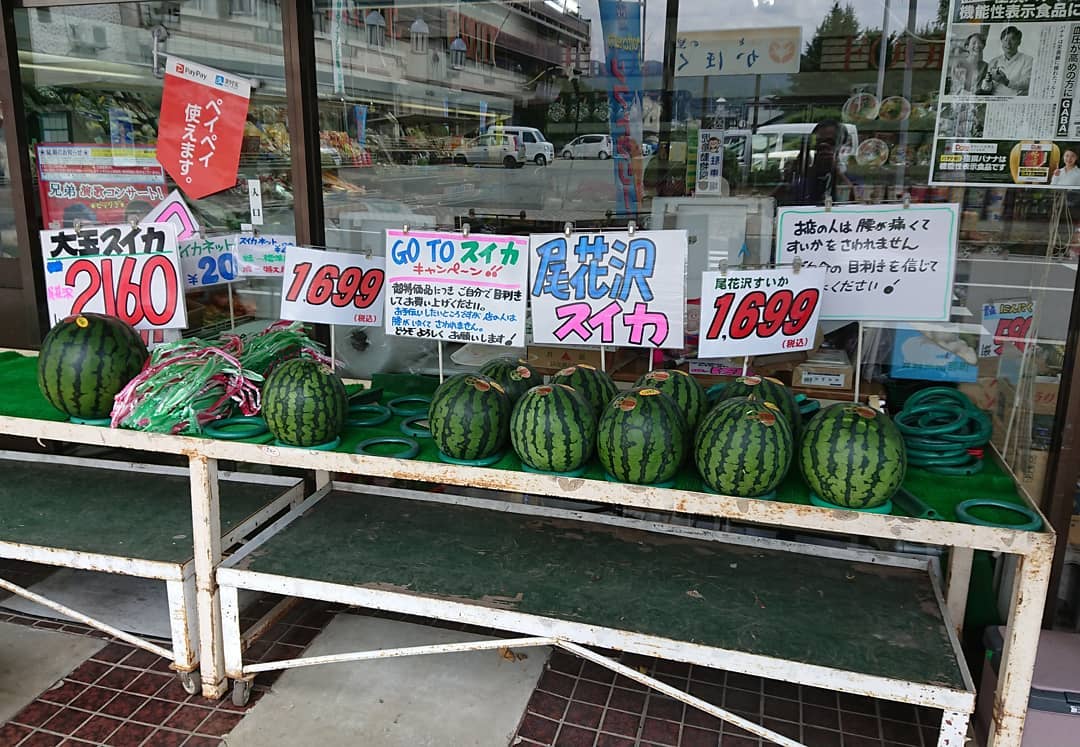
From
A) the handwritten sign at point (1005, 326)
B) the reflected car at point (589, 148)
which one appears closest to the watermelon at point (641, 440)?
the handwritten sign at point (1005, 326)

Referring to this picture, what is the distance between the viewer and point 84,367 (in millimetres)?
3199

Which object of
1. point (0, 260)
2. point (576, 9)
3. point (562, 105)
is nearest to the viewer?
point (0, 260)

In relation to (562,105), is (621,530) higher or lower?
lower

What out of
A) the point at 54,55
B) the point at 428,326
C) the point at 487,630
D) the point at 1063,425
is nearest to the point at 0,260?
the point at 54,55

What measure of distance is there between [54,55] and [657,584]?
186 inches

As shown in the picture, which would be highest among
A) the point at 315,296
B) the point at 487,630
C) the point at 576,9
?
the point at 576,9

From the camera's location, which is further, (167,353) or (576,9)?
(576,9)

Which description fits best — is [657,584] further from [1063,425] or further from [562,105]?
[562,105]

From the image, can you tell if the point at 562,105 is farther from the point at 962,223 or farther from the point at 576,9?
the point at 962,223

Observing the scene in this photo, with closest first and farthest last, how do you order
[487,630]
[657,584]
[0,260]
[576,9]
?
[657,584], [487,630], [0,260], [576,9]

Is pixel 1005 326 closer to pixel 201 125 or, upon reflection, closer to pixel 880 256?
pixel 880 256

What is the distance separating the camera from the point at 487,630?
12.2 ft

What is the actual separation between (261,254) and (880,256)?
3108 millimetres

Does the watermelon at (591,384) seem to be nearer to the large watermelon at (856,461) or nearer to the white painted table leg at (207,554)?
the large watermelon at (856,461)
